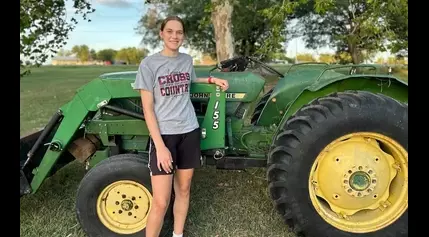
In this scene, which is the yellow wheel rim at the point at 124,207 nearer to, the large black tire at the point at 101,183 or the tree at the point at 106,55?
the large black tire at the point at 101,183

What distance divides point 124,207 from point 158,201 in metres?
0.47

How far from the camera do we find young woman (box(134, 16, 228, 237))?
2.80 metres

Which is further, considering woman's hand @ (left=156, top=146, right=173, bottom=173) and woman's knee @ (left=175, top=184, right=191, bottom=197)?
woman's knee @ (left=175, top=184, right=191, bottom=197)

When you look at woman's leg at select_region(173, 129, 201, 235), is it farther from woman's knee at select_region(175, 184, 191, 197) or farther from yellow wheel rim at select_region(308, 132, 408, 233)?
yellow wheel rim at select_region(308, 132, 408, 233)

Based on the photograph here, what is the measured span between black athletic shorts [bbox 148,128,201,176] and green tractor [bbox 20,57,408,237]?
1.10ft

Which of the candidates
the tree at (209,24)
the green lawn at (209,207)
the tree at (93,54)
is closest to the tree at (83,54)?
Answer: the tree at (93,54)

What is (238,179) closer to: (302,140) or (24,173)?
(302,140)

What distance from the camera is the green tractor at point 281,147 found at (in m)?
3.04

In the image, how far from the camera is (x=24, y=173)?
3615 mm

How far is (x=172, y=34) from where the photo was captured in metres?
2.83

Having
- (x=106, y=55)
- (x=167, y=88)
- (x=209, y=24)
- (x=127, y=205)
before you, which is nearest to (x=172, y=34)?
(x=167, y=88)

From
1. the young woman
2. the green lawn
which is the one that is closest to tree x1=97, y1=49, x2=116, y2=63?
the green lawn

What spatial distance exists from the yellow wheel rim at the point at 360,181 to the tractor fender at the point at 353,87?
43cm
